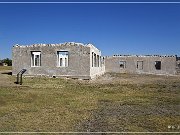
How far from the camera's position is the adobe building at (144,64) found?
133ft

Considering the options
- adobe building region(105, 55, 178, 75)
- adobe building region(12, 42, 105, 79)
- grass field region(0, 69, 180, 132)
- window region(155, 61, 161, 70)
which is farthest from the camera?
window region(155, 61, 161, 70)

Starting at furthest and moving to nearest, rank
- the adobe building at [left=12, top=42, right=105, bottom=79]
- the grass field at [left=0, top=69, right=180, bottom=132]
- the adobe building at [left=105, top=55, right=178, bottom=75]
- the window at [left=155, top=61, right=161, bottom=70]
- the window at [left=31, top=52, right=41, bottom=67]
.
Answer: the window at [left=155, top=61, right=161, bottom=70] < the adobe building at [left=105, top=55, right=178, bottom=75] < the window at [left=31, top=52, right=41, bottom=67] < the adobe building at [left=12, top=42, right=105, bottom=79] < the grass field at [left=0, top=69, right=180, bottom=132]

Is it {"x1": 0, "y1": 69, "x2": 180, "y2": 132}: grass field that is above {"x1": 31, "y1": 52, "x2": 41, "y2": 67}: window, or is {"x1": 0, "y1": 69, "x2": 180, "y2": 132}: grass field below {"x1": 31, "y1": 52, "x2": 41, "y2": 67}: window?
below

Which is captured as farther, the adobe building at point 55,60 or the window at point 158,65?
the window at point 158,65

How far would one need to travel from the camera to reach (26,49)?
81.9 ft

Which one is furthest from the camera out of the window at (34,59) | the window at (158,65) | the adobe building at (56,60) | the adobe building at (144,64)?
the window at (158,65)

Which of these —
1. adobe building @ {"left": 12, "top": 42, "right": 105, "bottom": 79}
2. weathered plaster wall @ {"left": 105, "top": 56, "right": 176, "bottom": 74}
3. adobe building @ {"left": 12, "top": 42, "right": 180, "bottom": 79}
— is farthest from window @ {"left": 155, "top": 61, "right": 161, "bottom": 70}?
adobe building @ {"left": 12, "top": 42, "right": 105, "bottom": 79}

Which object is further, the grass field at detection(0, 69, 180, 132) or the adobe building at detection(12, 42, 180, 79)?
the adobe building at detection(12, 42, 180, 79)

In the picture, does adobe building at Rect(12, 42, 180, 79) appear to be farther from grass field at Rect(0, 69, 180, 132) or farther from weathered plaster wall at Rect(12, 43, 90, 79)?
grass field at Rect(0, 69, 180, 132)

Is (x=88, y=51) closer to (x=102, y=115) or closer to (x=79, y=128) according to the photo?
(x=102, y=115)

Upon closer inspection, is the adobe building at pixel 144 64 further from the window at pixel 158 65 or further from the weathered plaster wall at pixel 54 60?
the weathered plaster wall at pixel 54 60

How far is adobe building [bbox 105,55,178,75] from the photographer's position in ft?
133

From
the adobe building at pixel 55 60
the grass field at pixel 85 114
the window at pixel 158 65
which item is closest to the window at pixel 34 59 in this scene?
the adobe building at pixel 55 60

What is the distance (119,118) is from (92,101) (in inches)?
140
